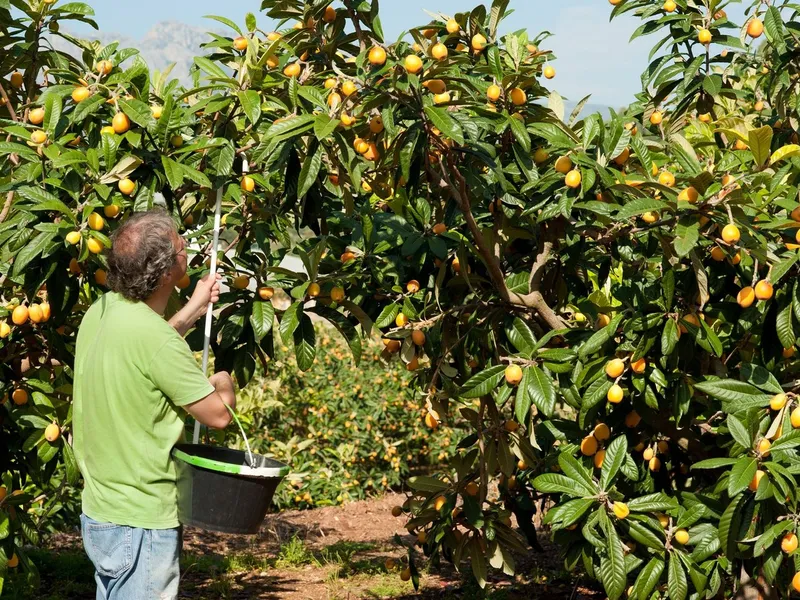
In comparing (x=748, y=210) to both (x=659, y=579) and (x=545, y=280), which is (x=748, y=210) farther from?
(x=659, y=579)

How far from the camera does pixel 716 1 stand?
3.09 meters

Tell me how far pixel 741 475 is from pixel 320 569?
9.77 feet

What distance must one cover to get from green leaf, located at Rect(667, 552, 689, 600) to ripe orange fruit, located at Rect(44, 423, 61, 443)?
1.82m

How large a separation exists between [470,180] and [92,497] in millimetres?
1273

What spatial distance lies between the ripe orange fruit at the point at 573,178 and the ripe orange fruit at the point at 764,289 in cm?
52

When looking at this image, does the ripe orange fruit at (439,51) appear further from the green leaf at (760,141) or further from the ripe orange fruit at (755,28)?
the ripe orange fruit at (755,28)

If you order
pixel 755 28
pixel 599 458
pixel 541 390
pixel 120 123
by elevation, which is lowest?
pixel 599 458

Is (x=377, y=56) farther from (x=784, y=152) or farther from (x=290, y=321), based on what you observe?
(x=784, y=152)

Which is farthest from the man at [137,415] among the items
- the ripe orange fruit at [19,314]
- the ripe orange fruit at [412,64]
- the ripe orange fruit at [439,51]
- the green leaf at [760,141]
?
the green leaf at [760,141]

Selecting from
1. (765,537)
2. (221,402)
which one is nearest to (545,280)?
(765,537)

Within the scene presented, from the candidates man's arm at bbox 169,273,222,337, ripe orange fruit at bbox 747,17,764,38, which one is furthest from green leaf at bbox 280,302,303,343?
ripe orange fruit at bbox 747,17,764,38

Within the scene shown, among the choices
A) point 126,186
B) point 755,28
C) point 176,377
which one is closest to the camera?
point 176,377

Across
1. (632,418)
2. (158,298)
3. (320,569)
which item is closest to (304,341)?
(158,298)

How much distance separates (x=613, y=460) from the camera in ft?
9.14
